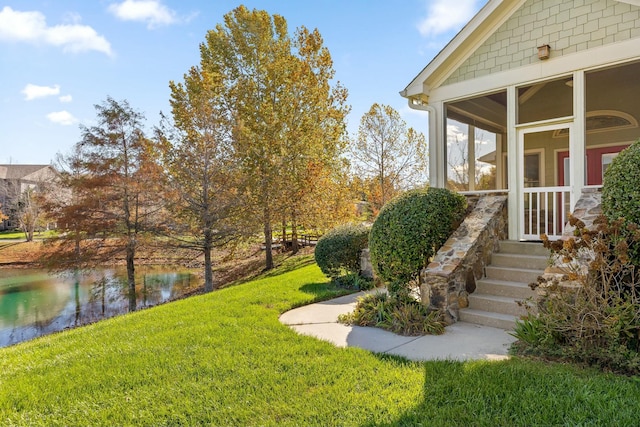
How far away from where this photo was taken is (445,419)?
9.09ft

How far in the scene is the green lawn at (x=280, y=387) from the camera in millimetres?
2852

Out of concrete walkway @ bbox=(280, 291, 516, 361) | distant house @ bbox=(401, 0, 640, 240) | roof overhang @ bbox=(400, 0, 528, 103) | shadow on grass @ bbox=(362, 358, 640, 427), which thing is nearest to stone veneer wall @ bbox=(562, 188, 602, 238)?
distant house @ bbox=(401, 0, 640, 240)

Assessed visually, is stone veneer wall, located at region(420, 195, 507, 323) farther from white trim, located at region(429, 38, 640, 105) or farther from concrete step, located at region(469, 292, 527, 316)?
white trim, located at region(429, 38, 640, 105)

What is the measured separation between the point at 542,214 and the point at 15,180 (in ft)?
160

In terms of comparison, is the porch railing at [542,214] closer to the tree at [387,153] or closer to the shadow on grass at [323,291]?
the shadow on grass at [323,291]

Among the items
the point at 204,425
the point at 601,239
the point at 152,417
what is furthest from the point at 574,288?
the point at 152,417

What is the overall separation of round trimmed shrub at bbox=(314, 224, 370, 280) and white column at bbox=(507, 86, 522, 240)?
10.7 ft

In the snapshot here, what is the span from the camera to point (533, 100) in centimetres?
730

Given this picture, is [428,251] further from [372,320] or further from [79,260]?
[79,260]

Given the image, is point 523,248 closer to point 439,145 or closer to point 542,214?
point 542,214

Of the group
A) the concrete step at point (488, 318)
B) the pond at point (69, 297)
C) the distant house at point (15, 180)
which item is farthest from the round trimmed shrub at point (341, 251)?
the distant house at point (15, 180)

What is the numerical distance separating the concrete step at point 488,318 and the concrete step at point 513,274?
0.84 metres

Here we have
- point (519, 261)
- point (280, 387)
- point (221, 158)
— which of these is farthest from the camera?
point (221, 158)

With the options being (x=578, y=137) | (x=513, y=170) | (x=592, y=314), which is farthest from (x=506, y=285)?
(x=578, y=137)
